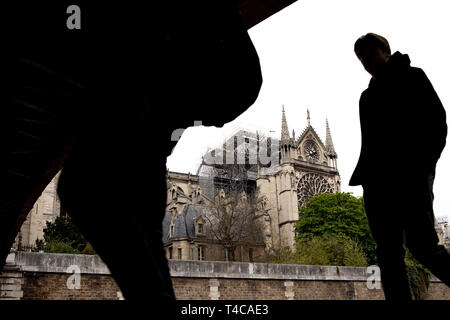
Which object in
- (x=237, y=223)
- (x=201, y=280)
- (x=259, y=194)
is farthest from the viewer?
(x=259, y=194)

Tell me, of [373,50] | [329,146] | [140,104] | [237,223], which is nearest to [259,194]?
[329,146]

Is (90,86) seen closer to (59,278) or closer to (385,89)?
(385,89)

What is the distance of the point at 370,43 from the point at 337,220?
36.7 meters

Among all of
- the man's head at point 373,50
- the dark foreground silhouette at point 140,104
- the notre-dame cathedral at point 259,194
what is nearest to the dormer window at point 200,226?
the notre-dame cathedral at point 259,194

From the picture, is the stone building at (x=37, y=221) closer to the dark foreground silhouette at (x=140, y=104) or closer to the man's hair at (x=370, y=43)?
the man's hair at (x=370, y=43)

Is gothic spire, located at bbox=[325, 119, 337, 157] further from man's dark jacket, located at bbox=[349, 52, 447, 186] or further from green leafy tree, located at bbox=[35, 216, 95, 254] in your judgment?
man's dark jacket, located at bbox=[349, 52, 447, 186]

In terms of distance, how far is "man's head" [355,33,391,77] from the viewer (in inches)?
82.2

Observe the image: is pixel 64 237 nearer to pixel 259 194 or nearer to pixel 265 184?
pixel 259 194

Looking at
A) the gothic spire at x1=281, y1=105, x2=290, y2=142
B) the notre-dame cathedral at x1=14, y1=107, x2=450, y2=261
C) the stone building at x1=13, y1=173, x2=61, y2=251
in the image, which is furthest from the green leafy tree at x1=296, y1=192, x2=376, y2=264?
the stone building at x1=13, y1=173, x2=61, y2=251

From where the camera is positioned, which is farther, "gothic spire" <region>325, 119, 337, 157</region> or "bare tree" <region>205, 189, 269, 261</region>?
"gothic spire" <region>325, 119, 337, 157</region>

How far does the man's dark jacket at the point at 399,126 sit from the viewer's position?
1819mm

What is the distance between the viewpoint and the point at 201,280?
16.4m

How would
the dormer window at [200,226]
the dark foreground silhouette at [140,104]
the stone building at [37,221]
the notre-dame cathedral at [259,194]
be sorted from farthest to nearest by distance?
the dormer window at [200,226], the notre-dame cathedral at [259,194], the stone building at [37,221], the dark foreground silhouette at [140,104]

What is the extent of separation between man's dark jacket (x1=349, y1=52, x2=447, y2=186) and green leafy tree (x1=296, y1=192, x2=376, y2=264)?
3285cm
